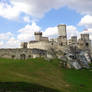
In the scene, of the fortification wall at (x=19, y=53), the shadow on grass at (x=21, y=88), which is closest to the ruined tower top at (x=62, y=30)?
the fortification wall at (x=19, y=53)

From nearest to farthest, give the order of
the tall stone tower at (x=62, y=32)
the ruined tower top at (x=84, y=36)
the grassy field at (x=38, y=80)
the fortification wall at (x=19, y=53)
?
the grassy field at (x=38, y=80) → the fortification wall at (x=19, y=53) → the tall stone tower at (x=62, y=32) → the ruined tower top at (x=84, y=36)

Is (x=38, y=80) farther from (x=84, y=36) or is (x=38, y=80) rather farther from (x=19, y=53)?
(x=84, y=36)

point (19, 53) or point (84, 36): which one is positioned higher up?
point (84, 36)

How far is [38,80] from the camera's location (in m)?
33.3

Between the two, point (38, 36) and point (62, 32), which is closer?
point (62, 32)

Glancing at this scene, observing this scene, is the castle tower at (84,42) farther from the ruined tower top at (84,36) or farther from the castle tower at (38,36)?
the castle tower at (38,36)

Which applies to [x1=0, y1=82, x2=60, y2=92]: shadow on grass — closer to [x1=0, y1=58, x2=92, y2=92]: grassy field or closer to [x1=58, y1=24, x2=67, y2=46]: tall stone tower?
[x1=0, y1=58, x2=92, y2=92]: grassy field

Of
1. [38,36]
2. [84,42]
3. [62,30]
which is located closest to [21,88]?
[62,30]

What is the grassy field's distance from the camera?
27.5 meters

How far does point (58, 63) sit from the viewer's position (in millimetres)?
50688

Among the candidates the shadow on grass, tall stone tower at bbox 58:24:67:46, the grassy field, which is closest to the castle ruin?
tall stone tower at bbox 58:24:67:46

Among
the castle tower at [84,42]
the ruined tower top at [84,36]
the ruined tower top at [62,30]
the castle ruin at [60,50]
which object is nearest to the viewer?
the castle ruin at [60,50]

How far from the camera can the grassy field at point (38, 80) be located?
2752cm

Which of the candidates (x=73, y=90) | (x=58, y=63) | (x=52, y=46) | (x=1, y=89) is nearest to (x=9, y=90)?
(x=1, y=89)
